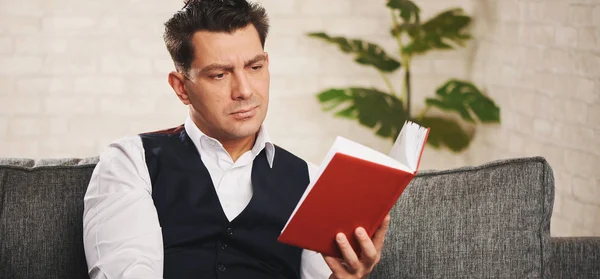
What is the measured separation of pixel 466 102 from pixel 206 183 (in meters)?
2.33

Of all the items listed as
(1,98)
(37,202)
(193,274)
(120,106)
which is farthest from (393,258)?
(1,98)

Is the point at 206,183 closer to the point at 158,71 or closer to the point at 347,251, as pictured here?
the point at 347,251

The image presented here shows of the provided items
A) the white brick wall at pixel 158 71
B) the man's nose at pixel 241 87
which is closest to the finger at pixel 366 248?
the man's nose at pixel 241 87

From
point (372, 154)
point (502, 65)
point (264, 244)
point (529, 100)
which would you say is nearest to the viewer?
point (372, 154)

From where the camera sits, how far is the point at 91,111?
3.89 metres

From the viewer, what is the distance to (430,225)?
1.82 metres

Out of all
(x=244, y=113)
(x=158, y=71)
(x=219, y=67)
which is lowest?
(x=158, y=71)

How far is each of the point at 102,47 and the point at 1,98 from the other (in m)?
0.54

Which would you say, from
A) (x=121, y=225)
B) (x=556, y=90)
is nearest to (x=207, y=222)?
(x=121, y=225)

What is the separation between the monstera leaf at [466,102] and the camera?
3775 mm

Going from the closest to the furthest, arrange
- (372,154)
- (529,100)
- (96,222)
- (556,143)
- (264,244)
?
(372,154) < (96,222) < (264,244) < (556,143) < (529,100)

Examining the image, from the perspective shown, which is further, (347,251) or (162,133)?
(162,133)

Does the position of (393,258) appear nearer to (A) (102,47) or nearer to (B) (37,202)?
(B) (37,202)

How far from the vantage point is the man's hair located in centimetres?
174
